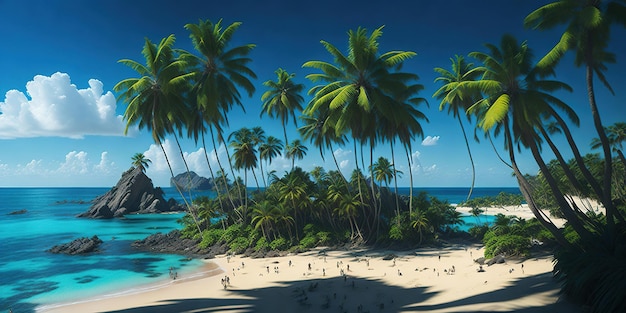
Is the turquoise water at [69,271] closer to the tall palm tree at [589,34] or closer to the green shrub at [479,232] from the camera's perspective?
the tall palm tree at [589,34]

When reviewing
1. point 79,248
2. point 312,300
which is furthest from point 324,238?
point 79,248

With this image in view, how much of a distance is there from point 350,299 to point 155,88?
2432 cm

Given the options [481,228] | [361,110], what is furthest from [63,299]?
[481,228]

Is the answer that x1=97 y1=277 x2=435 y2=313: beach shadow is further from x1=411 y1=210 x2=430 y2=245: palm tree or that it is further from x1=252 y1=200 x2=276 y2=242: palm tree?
x1=411 y1=210 x2=430 y2=245: palm tree

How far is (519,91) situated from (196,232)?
33.3 meters

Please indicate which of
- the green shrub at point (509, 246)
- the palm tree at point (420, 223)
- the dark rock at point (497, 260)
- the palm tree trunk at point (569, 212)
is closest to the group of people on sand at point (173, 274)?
the palm tree at point (420, 223)

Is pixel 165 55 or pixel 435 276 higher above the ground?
pixel 165 55

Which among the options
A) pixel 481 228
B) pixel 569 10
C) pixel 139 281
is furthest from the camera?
pixel 481 228

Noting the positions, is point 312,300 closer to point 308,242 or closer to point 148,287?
point 148,287

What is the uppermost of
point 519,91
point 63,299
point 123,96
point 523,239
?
point 123,96

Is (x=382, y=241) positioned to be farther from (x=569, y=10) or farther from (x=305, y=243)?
(x=569, y=10)

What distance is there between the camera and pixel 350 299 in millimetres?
13742

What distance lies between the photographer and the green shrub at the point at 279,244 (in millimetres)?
28234

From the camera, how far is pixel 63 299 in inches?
701
